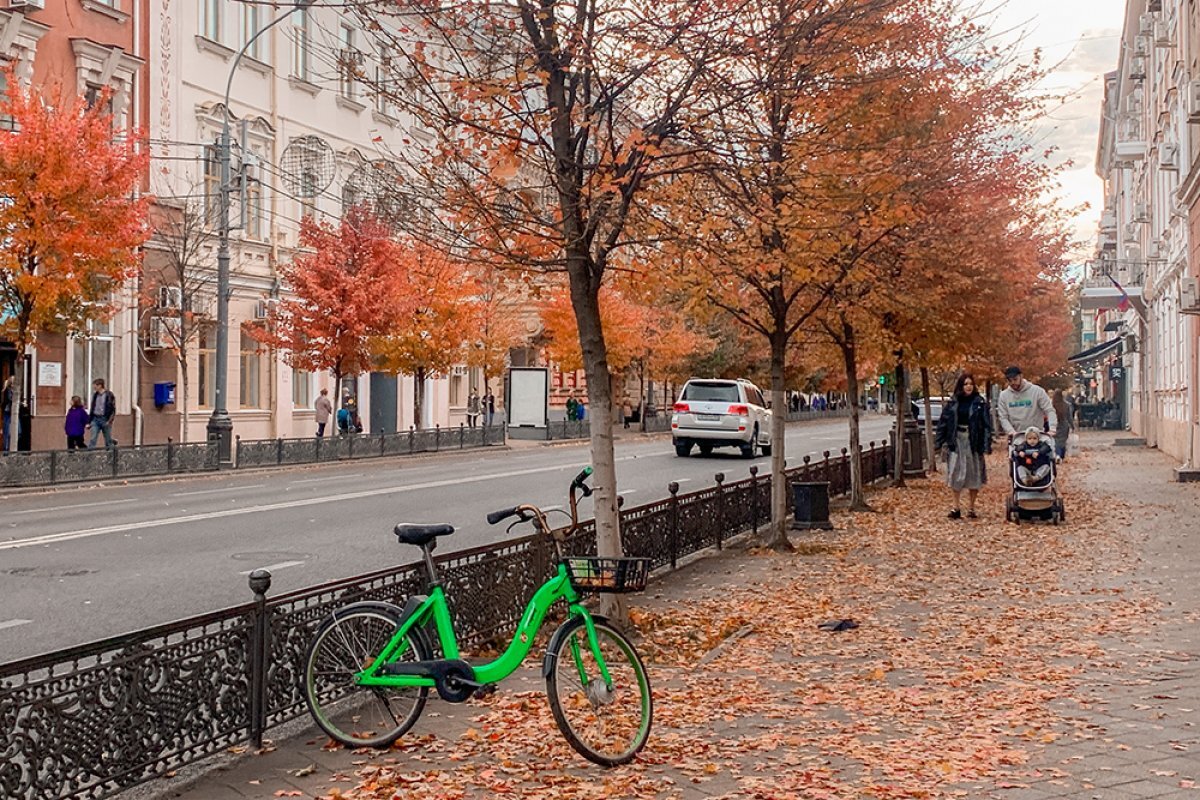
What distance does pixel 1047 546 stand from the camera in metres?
14.7

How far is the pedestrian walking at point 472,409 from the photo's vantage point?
51.2m

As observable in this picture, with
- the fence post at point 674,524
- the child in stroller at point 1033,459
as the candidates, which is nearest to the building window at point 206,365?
the child in stroller at point 1033,459

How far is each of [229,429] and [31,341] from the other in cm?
479

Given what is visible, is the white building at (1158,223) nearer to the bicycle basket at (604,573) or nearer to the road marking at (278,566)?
the road marking at (278,566)

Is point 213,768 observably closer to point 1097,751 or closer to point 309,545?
point 1097,751

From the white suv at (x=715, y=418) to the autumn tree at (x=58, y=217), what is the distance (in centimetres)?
1421

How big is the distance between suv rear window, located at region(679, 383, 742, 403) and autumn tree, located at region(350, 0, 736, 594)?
24.7 m

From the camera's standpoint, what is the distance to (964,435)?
1766 cm

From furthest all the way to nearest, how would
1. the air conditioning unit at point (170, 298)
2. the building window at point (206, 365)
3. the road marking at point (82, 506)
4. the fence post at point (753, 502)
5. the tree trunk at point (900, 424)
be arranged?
the building window at point (206, 365) → the air conditioning unit at point (170, 298) → the tree trunk at point (900, 424) → the road marking at point (82, 506) → the fence post at point (753, 502)

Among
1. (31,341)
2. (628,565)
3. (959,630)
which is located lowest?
(959,630)

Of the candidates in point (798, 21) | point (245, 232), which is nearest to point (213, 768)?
point (798, 21)

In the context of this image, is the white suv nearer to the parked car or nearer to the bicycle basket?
the parked car

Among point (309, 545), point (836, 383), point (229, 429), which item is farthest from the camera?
point (836, 383)

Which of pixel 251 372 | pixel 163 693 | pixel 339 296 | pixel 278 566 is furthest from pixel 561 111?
pixel 251 372
